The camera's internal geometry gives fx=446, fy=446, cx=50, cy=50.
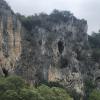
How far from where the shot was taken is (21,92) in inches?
1300

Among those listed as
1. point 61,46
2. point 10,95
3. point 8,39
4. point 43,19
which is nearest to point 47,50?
point 61,46

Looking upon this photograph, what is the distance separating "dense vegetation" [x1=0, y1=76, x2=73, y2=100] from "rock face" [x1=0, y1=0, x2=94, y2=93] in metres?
7.50

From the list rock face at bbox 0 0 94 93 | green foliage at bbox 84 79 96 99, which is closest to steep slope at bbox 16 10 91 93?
→ rock face at bbox 0 0 94 93

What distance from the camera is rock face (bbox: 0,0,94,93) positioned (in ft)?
151

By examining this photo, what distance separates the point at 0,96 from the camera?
33.0 m

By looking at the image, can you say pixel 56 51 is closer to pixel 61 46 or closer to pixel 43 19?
pixel 61 46

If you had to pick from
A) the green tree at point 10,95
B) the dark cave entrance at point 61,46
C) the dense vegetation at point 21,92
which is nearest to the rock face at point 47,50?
the dark cave entrance at point 61,46

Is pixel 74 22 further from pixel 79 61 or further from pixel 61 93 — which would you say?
pixel 61 93

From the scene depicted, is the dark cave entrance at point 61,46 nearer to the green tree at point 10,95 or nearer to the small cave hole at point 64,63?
the small cave hole at point 64,63

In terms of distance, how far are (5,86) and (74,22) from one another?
881 inches

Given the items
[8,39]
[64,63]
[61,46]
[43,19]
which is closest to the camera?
[8,39]

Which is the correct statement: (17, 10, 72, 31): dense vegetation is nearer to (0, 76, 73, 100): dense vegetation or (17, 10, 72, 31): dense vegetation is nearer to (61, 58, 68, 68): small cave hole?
(61, 58, 68, 68): small cave hole

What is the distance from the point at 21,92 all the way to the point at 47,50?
59.2 ft

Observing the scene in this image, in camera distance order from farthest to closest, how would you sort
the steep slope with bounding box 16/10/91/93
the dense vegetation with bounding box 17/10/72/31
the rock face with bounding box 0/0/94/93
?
the dense vegetation with bounding box 17/10/72/31, the steep slope with bounding box 16/10/91/93, the rock face with bounding box 0/0/94/93
